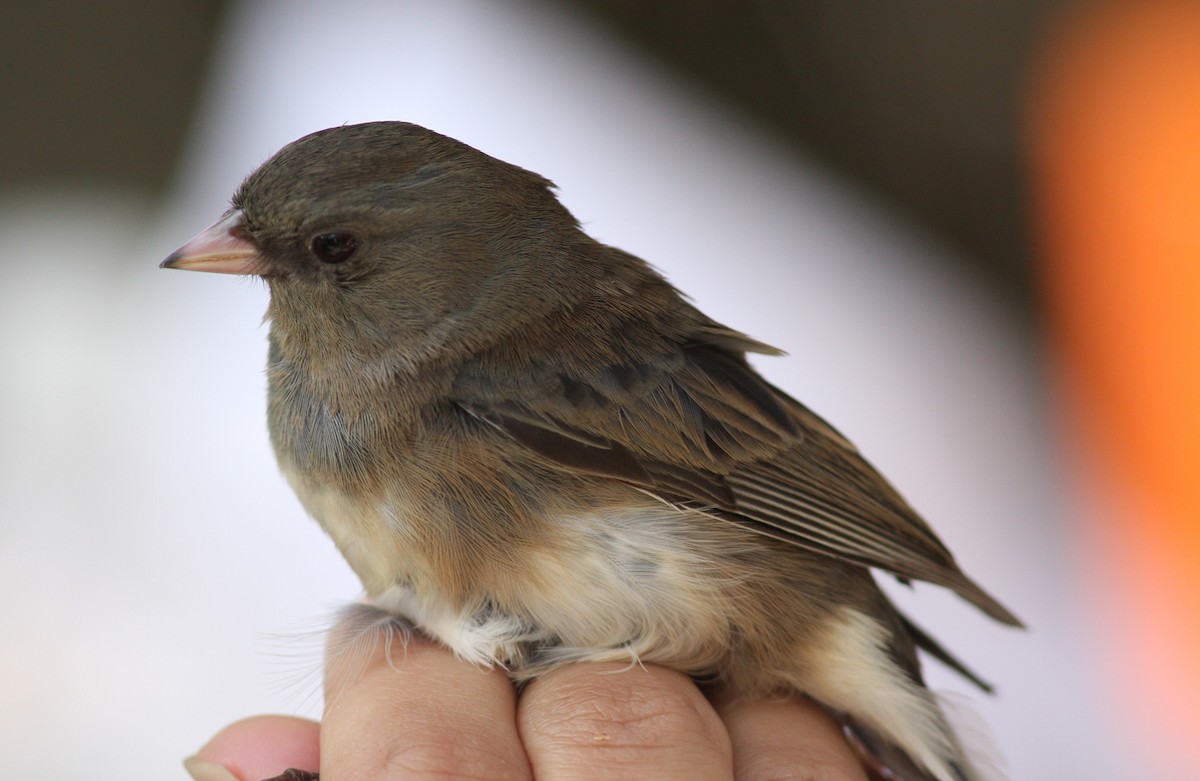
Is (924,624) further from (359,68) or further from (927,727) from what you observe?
(359,68)

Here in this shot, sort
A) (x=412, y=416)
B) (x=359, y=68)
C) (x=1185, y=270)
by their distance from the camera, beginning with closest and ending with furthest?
(x=412, y=416), (x=359, y=68), (x=1185, y=270)

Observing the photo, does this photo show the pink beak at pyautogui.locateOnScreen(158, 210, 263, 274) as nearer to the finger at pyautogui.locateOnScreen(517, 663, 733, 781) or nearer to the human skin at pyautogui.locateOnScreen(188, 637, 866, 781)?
the human skin at pyautogui.locateOnScreen(188, 637, 866, 781)

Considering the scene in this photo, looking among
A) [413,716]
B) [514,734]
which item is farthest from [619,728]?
[413,716]

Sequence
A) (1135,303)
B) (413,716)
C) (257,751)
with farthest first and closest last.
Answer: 1. (1135,303)
2. (257,751)
3. (413,716)

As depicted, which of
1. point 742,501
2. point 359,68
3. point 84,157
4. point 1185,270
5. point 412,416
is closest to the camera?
point 412,416

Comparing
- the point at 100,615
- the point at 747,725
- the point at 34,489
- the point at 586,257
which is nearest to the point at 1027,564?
the point at 747,725

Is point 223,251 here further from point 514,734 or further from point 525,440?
point 514,734

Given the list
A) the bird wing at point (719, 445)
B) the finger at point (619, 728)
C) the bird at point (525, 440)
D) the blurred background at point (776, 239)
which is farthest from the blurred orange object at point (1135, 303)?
the finger at point (619, 728)
